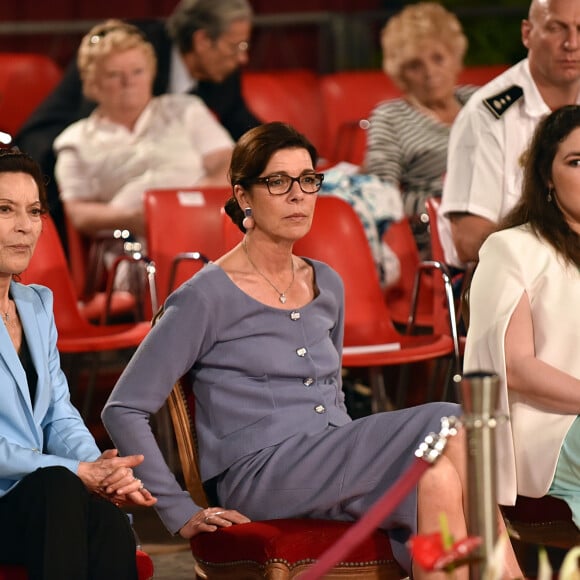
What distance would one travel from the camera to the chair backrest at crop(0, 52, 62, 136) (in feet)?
21.3

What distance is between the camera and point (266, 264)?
3043 millimetres

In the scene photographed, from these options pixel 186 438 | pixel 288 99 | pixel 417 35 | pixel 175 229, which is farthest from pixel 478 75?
pixel 186 438

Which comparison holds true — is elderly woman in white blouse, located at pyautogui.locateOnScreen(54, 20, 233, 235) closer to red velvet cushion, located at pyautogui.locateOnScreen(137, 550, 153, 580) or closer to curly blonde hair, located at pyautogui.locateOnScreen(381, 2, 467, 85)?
curly blonde hair, located at pyautogui.locateOnScreen(381, 2, 467, 85)

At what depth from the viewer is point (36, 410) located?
2754 millimetres

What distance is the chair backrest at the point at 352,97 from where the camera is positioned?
264 inches

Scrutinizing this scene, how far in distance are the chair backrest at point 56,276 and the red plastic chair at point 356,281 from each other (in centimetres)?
76

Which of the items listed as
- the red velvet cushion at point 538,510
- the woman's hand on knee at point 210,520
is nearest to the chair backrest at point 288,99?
the red velvet cushion at point 538,510

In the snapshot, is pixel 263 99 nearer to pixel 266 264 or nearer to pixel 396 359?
pixel 396 359

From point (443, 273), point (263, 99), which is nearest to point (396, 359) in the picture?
point (443, 273)

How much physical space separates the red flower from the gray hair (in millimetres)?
4265

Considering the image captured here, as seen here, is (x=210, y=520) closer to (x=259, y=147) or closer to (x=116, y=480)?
(x=116, y=480)

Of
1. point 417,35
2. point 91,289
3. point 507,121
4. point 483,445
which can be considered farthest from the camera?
point 417,35

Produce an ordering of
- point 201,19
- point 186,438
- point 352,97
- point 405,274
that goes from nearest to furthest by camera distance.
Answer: point 186,438 → point 405,274 → point 201,19 → point 352,97

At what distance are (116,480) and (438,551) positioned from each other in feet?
3.29
